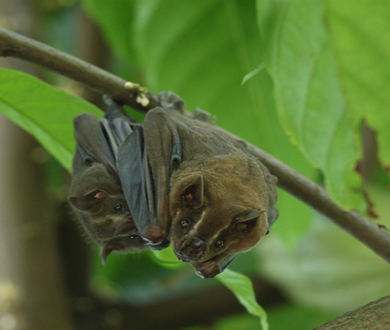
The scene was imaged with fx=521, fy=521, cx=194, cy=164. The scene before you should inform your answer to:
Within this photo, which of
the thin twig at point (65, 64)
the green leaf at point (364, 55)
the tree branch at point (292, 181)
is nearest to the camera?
the green leaf at point (364, 55)

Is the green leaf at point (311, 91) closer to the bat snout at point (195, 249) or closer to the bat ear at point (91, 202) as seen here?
the bat snout at point (195, 249)

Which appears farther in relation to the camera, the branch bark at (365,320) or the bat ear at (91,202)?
the bat ear at (91,202)

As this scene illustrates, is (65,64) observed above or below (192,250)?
above

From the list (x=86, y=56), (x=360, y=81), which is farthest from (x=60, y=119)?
(x=86, y=56)

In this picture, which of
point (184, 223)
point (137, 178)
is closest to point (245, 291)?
point (184, 223)

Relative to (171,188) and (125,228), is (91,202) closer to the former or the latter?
(125,228)

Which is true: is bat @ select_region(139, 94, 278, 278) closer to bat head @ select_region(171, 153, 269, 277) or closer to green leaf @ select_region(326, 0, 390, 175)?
bat head @ select_region(171, 153, 269, 277)

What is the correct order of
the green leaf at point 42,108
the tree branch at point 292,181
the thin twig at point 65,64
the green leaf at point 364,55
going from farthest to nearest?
the green leaf at point 42,108 < the tree branch at point 292,181 < the thin twig at point 65,64 < the green leaf at point 364,55

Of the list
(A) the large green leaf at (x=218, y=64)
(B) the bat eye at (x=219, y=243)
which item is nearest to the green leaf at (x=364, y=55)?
(B) the bat eye at (x=219, y=243)

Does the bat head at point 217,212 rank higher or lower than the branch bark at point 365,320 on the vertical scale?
lower
